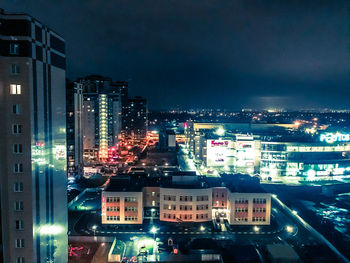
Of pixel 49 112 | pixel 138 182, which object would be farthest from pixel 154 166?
pixel 49 112

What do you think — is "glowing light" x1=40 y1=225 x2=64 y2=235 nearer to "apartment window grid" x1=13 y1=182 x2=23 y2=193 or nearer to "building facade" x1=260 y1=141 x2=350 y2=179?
"apartment window grid" x1=13 y1=182 x2=23 y2=193

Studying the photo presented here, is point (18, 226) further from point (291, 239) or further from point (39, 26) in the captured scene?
point (291, 239)

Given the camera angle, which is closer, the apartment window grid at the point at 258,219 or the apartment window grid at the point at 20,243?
the apartment window grid at the point at 20,243

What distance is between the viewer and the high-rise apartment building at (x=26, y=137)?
389 inches

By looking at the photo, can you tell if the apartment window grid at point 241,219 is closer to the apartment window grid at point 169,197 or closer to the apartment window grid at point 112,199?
the apartment window grid at point 169,197

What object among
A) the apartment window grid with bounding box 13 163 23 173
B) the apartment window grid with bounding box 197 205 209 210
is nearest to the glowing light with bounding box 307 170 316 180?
the apartment window grid with bounding box 197 205 209 210

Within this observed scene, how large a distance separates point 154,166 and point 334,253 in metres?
27.0

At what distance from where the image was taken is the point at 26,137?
10055 millimetres

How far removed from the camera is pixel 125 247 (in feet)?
→ 71.3

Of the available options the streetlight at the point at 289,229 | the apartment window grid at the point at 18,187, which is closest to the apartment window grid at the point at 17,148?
the apartment window grid at the point at 18,187

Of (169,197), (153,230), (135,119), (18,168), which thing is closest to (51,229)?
(18,168)

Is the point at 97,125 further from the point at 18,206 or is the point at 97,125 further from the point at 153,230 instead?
the point at 18,206

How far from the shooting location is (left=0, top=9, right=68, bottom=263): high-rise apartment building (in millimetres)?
9875

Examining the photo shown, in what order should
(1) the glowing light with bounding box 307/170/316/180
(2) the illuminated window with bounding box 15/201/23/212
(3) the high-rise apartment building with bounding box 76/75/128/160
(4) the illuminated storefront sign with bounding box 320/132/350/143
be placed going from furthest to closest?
1. (3) the high-rise apartment building with bounding box 76/75/128/160
2. (4) the illuminated storefront sign with bounding box 320/132/350/143
3. (1) the glowing light with bounding box 307/170/316/180
4. (2) the illuminated window with bounding box 15/201/23/212
